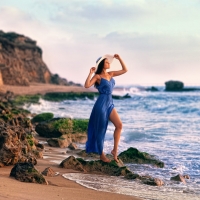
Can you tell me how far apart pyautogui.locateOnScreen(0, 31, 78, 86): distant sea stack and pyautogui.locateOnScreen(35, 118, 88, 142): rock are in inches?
1302

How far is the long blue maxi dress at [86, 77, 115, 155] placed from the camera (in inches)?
284

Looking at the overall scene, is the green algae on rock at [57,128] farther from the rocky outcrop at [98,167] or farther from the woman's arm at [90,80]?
the woman's arm at [90,80]

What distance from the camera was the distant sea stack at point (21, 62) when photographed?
46.1 metres

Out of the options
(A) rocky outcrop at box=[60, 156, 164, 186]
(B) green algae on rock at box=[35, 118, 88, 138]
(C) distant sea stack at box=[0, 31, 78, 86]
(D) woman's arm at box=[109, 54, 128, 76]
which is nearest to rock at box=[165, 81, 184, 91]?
(C) distant sea stack at box=[0, 31, 78, 86]

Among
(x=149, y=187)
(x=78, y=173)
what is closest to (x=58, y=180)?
(x=78, y=173)

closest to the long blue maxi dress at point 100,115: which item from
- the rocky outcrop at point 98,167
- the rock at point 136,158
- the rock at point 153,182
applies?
the rocky outcrop at point 98,167

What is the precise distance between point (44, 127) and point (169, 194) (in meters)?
6.80

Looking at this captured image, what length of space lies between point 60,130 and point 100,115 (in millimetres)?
5453

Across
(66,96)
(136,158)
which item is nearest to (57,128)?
(136,158)

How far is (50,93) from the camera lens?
142 feet

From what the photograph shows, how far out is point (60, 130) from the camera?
41.0ft

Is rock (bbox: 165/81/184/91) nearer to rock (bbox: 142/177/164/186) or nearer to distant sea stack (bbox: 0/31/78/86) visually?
distant sea stack (bbox: 0/31/78/86)

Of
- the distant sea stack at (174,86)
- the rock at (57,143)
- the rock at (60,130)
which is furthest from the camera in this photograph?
the distant sea stack at (174,86)

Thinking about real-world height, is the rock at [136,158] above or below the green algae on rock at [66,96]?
below
